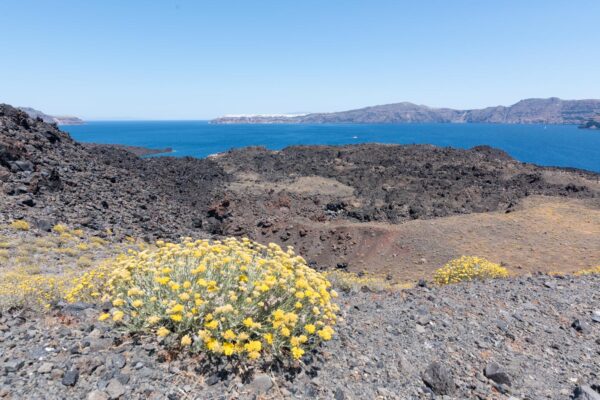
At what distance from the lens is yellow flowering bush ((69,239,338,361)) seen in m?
3.27

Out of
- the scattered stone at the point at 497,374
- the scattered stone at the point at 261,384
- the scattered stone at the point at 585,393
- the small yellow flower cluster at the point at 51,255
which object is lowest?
the small yellow flower cluster at the point at 51,255

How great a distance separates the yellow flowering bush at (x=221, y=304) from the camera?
3.27 m

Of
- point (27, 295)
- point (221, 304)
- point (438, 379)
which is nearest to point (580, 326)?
point (438, 379)

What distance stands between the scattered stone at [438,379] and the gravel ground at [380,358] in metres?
0.01

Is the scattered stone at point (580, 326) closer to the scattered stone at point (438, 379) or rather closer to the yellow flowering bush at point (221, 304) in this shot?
the scattered stone at point (438, 379)

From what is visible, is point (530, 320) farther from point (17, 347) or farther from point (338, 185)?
point (338, 185)

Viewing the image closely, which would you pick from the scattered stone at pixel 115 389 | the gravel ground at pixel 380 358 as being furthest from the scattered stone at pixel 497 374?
the scattered stone at pixel 115 389

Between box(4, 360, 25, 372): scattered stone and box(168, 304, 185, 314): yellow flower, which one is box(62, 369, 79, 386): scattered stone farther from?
box(168, 304, 185, 314): yellow flower

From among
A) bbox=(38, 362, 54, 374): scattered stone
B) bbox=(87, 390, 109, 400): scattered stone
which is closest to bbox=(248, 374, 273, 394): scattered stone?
bbox=(87, 390, 109, 400): scattered stone

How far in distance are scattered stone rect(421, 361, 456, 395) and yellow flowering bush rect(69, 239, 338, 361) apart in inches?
49.3

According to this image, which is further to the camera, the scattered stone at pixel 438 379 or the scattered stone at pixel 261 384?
the scattered stone at pixel 438 379

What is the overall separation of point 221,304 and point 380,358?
1.97m

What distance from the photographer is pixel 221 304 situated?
3.52 m

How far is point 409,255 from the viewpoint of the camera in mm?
16109
